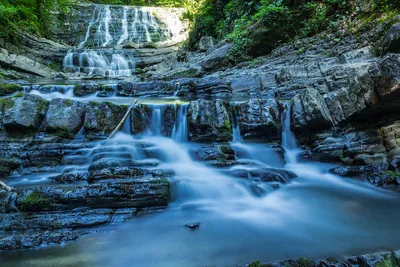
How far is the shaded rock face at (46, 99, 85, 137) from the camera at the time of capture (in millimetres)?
5641

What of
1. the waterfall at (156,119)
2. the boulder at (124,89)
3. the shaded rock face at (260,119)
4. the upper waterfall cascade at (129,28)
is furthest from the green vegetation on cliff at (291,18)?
the upper waterfall cascade at (129,28)

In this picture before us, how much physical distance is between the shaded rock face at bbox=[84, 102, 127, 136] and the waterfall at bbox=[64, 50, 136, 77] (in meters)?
8.94

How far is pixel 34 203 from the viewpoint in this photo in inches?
140

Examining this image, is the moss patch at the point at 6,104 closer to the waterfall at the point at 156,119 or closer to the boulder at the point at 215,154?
the waterfall at the point at 156,119

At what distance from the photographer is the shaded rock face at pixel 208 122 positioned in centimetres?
608

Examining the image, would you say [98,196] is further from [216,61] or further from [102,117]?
[216,61]

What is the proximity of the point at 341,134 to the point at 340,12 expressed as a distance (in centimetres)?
696

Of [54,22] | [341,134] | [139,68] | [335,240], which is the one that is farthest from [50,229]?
[54,22]

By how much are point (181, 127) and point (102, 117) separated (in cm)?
197

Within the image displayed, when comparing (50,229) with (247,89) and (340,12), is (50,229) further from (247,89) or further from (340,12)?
(340,12)

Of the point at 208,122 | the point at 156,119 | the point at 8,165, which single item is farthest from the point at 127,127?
the point at 8,165

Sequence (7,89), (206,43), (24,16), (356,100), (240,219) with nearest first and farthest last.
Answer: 1. (240,219)
2. (356,100)
3. (7,89)
4. (206,43)
5. (24,16)

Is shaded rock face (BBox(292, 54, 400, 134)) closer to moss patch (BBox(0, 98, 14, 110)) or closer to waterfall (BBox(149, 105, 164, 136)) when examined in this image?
waterfall (BBox(149, 105, 164, 136))

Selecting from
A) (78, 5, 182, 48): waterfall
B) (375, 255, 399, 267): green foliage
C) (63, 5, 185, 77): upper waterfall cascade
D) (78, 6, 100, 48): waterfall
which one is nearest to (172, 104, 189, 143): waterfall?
(375, 255, 399, 267): green foliage
